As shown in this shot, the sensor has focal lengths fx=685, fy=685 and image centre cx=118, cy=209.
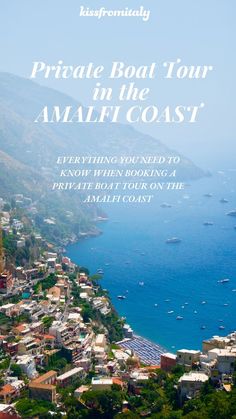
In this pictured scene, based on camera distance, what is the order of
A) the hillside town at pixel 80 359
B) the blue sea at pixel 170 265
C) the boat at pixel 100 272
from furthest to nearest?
the boat at pixel 100 272 < the blue sea at pixel 170 265 < the hillside town at pixel 80 359

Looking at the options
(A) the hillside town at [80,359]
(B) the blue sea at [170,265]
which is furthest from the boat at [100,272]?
(A) the hillside town at [80,359]

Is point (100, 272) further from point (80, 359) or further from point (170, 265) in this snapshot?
point (80, 359)

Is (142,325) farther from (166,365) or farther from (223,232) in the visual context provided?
(223,232)

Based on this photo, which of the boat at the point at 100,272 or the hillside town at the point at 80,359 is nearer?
the hillside town at the point at 80,359

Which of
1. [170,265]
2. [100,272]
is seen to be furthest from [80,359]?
[170,265]

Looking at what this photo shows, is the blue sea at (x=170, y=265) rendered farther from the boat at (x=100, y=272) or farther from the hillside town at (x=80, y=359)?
the hillside town at (x=80, y=359)

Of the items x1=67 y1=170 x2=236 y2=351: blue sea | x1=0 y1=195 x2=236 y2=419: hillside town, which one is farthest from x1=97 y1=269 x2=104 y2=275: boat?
x1=0 y1=195 x2=236 y2=419: hillside town

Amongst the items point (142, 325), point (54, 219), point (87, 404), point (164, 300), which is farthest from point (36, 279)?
point (54, 219)
